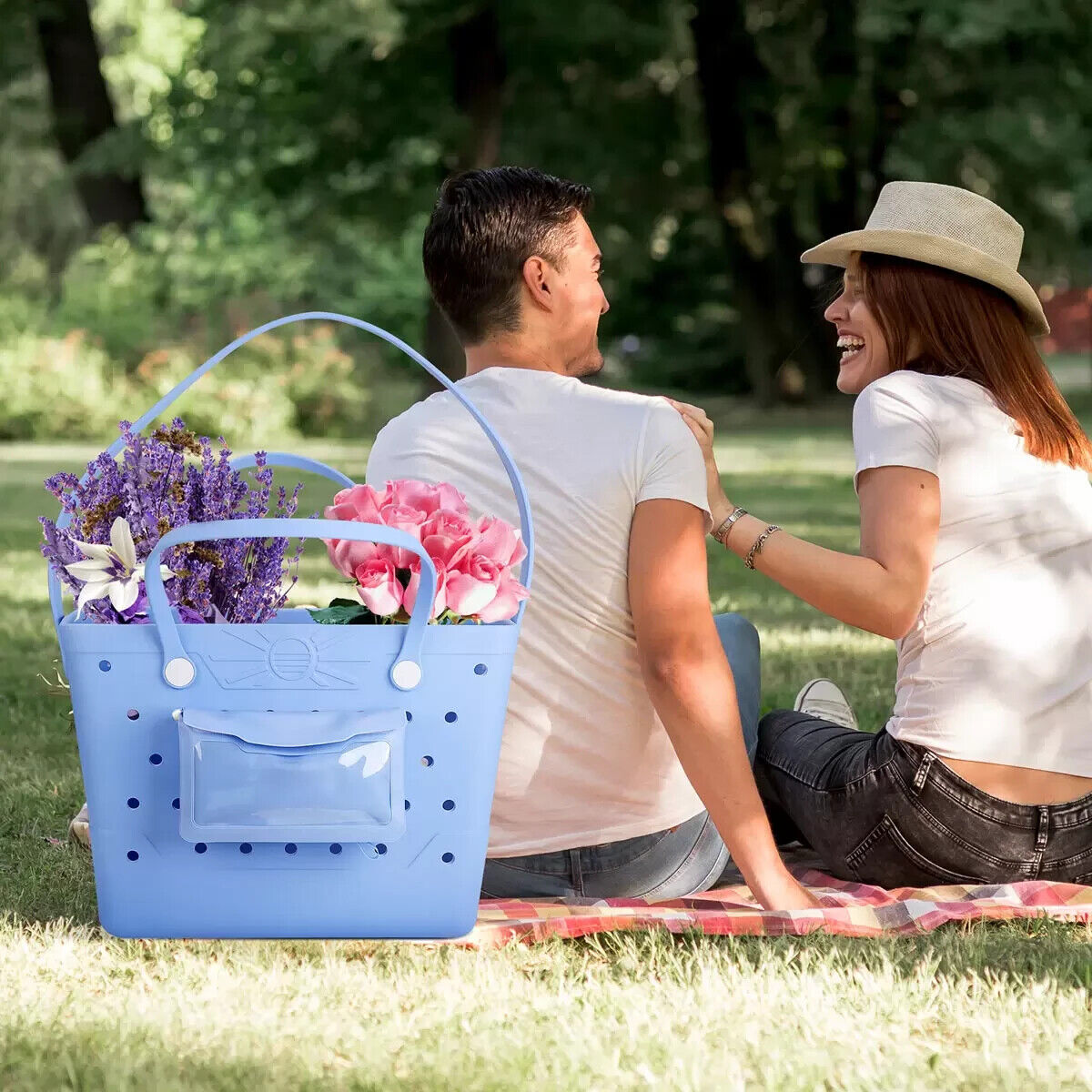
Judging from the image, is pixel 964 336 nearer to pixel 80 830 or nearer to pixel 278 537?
pixel 278 537

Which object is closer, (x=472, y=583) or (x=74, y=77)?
(x=472, y=583)

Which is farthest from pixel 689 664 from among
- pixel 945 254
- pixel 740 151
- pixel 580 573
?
pixel 740 151

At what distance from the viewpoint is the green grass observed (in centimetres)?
254

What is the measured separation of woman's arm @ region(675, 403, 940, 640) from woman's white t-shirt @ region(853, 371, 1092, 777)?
0.20 feet

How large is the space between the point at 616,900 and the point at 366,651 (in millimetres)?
840

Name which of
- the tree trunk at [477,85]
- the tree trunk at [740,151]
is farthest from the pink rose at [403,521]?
the tree trunk at [740,151]

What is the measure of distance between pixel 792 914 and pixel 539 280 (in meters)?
1.25

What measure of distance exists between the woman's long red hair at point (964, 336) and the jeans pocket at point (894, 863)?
0.81 m

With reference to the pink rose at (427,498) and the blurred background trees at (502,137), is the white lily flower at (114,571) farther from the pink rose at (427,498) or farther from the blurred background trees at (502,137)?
the blurred background trees at (502,137)

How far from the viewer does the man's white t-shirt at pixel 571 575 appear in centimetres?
318

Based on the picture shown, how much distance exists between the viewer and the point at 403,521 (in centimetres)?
290

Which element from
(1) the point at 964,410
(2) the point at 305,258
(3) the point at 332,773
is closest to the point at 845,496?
(1) the point at 964,410

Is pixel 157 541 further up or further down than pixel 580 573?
further up

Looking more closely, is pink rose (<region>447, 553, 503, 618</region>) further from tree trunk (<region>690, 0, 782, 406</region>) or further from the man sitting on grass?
tree trunk (<region>690, 0, 782, 406</region>)
